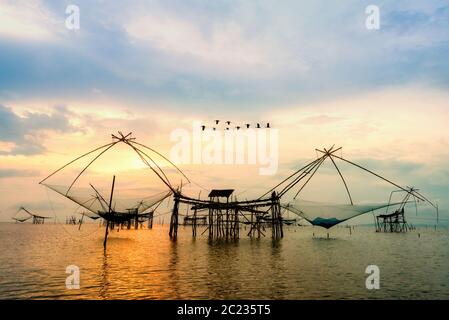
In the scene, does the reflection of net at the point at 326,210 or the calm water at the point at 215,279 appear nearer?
the calm water at the point at 215,279

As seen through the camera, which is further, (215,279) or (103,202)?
(103,202)

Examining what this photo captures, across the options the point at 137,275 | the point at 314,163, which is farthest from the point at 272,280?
the point at 314,163

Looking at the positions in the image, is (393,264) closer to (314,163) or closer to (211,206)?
(314,163)

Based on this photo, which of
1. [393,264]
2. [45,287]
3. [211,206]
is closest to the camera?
[45,287]

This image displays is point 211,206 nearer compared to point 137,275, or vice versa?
point 137,275

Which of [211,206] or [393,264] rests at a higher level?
[211,206]

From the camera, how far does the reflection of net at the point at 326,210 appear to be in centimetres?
3218

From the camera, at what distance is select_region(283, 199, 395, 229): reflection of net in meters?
32.2

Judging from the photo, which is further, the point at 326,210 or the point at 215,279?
the point at 326,210

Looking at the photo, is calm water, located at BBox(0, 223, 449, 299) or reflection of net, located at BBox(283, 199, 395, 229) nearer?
calm water, located at BBox(0, 223, 449, 299)

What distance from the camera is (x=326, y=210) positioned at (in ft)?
116

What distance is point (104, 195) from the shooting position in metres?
40.6

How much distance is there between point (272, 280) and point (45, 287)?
8.79 m
